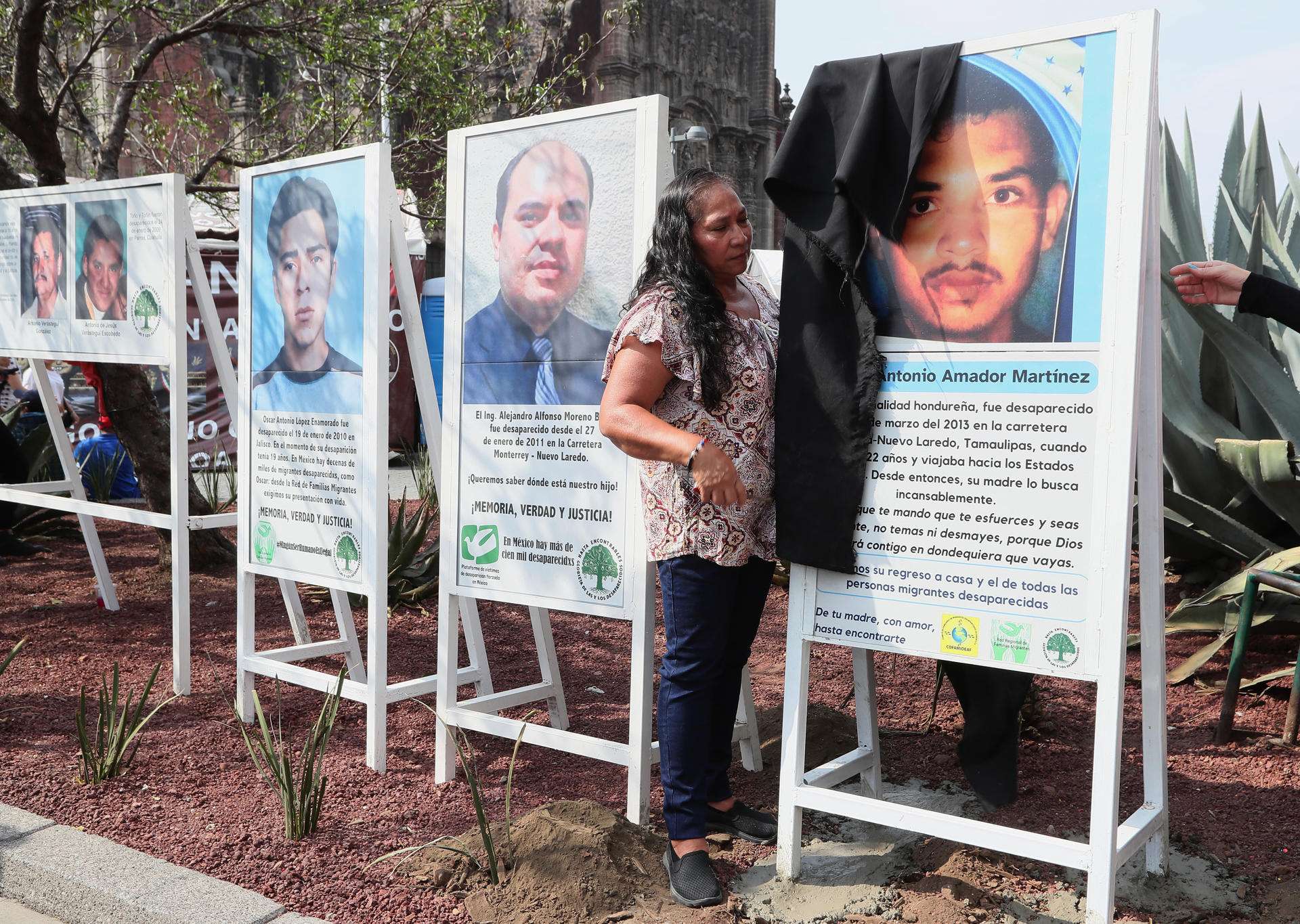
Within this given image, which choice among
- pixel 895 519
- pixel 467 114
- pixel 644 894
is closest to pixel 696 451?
pixel 895 519

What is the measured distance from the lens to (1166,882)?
124 inches

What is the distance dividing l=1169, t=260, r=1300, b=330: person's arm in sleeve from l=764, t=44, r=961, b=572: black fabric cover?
91 centimetres

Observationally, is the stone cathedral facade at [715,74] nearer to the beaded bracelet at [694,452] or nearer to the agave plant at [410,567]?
the agave plant at [410,567]

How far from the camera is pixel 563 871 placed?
314 centimetres

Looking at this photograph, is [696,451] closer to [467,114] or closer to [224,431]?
[467,114]

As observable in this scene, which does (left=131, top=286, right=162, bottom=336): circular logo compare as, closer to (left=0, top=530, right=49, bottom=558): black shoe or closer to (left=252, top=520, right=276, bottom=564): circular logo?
(left=252, top=520, right=276, bottom=564): circular logo

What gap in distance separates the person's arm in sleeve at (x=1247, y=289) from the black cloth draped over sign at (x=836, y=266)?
894mm

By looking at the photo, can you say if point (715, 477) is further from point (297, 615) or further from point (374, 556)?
point (297, 615)

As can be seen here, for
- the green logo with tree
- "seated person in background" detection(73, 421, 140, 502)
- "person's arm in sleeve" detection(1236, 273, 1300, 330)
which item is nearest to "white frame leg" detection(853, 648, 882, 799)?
the green logo with tree

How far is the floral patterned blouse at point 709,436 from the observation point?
3145 mm

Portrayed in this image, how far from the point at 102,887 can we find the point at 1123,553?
2774mm

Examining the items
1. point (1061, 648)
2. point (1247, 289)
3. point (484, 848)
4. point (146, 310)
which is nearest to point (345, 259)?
point (146, 310)

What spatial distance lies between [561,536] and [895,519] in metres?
1.18

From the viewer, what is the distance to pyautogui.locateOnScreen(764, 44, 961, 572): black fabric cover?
2.99 m
